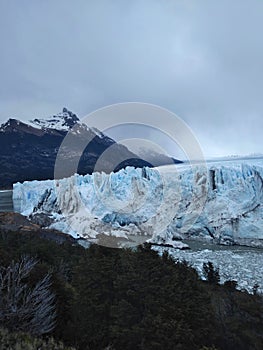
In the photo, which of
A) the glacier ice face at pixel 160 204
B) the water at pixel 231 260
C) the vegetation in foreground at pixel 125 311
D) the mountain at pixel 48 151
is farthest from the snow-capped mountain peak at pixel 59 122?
the vegetation in foreground at pixel 125 311

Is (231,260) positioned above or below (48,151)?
below

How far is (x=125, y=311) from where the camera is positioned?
4.14 m

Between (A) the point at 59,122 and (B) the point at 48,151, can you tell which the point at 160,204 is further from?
(A) the point at 59,122

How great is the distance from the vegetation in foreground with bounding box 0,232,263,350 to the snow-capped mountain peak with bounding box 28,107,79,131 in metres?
57.1

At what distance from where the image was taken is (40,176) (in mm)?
43812

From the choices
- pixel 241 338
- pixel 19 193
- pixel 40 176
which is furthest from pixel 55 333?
pixel 40 176

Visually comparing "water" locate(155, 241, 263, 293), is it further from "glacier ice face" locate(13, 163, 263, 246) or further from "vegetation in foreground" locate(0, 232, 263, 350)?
"vegetation in foreground" locate(0, 232, 263, 350)

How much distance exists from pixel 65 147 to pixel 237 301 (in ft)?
147

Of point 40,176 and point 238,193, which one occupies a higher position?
point 40,176

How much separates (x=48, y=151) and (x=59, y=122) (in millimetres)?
12239

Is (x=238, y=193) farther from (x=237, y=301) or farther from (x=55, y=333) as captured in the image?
(x=55, y=333)

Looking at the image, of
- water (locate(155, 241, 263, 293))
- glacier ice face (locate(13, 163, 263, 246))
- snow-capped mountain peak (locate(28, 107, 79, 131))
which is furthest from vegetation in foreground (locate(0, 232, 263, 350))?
snow-capped mountain peak (locate(28, 107, 79, 131))

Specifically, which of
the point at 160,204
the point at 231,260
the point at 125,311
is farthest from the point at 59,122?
the point at 125,311

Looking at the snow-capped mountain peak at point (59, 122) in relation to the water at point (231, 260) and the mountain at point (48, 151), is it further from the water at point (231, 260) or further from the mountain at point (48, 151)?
the water at point (231, 260)
